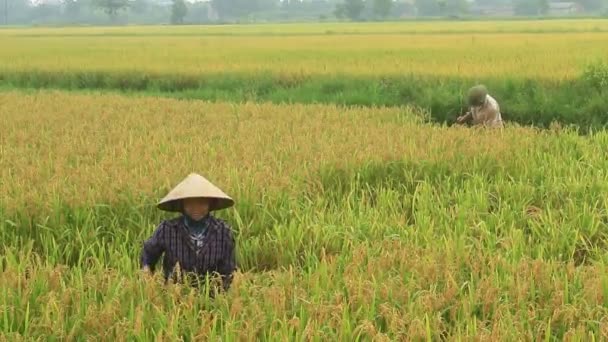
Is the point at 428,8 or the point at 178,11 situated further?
the point at 428,8

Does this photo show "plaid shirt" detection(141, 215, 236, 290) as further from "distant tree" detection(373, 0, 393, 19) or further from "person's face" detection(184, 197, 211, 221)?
"distant tree" detection(373, 0, 393, 19)

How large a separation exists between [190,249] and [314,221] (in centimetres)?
107

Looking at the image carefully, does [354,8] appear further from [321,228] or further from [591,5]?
[321,228]

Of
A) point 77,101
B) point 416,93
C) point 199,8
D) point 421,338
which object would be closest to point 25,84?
point 77,101

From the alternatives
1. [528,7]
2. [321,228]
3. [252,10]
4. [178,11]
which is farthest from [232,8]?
[321,228]

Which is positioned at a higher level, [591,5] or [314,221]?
[591,5]

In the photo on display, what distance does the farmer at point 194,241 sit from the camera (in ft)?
10.9

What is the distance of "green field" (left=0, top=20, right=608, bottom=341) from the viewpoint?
265 cm

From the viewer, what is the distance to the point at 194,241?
3340mm

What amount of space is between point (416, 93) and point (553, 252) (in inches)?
314

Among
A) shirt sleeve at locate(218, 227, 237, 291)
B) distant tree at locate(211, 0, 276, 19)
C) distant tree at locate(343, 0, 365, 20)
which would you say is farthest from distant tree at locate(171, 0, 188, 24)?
shirt sleeve at locate(218, 227, 237, 291)

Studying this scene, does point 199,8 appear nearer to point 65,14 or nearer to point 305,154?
point 65,14

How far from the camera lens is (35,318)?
8.50 feet

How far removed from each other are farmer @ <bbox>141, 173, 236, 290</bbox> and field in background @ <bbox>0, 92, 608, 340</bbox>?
143 millimetres
